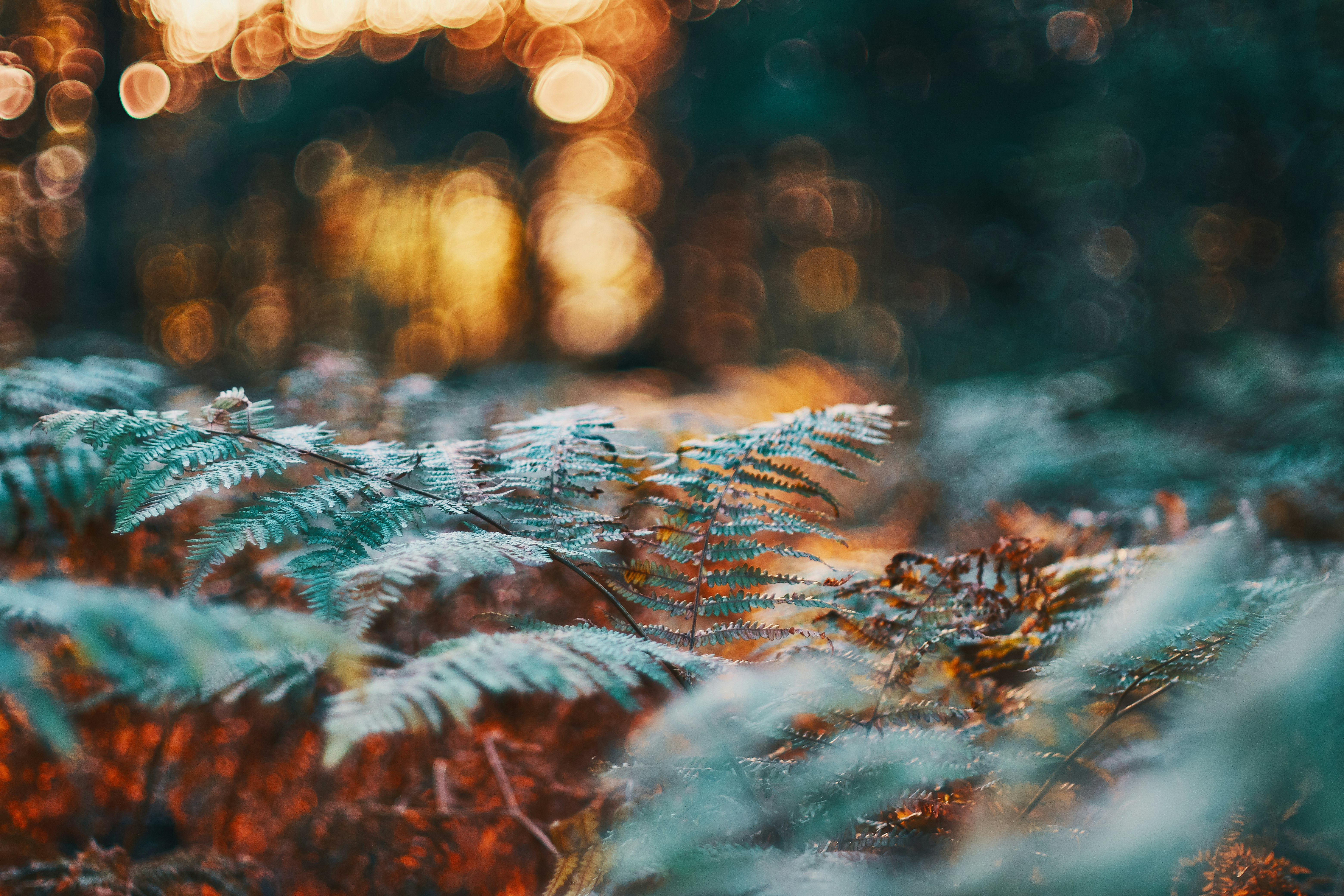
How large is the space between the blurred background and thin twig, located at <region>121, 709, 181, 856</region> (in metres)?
0.75

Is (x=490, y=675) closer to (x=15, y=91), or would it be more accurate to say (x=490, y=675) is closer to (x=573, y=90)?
(x=15, y=91)

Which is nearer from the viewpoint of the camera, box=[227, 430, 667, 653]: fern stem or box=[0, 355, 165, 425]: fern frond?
box=[227, 430, 667, 653]: fern stem

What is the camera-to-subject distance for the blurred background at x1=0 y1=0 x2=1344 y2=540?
91.0 inches

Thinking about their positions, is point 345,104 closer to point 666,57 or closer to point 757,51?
point 757,51

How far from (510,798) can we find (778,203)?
8349 mm

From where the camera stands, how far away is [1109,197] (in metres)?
4.29

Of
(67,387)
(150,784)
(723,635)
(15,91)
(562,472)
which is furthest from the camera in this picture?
(15,91)

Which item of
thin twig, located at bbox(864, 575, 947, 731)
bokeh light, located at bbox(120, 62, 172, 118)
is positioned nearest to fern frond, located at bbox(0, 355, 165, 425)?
thin twig, located at bbox(864, 575, 947, 731)

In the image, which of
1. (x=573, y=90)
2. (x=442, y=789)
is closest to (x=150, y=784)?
(x=442, y=789)

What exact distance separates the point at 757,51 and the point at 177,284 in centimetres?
533

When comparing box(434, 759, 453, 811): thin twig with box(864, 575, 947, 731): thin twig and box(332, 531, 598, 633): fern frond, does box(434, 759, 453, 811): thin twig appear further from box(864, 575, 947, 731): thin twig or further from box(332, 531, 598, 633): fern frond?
box(864, 575, 947, 731): thin twig

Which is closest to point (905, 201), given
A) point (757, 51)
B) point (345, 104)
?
point (757, 51)

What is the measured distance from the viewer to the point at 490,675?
1.42 feet

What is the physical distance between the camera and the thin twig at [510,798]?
2.43 feet
